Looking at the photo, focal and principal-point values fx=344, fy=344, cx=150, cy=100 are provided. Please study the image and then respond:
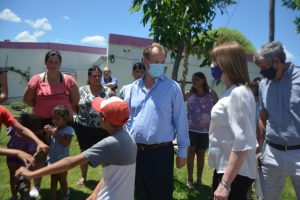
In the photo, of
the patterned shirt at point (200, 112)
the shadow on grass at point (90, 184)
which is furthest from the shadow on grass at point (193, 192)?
the shadow on grass at point (90, 184)

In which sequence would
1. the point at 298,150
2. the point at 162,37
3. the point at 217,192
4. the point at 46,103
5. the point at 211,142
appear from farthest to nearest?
the point at 162,37
the point at 46,103
the point at 298,150
the point at 211,142
the point at 217,192

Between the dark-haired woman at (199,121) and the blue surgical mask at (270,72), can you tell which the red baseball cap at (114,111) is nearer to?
the blue surgical mask at (270,72)

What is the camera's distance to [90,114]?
16.4 ft

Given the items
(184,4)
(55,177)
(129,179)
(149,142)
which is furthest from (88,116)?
(129,179)

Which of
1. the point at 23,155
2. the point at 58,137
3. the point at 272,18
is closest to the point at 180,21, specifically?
the point at 58,137

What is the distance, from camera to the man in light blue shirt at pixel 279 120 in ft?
10.7

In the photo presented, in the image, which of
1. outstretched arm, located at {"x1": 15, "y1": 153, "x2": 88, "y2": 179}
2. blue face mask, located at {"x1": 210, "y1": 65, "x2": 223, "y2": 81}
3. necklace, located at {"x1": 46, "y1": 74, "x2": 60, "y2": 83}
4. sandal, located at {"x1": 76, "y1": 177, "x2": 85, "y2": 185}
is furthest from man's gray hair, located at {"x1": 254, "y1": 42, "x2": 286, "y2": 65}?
sandal, located at {"x1": 76, "y1": 177, "x2": 85, "y2": 185}

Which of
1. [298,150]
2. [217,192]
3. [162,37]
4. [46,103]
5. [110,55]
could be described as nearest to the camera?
[217,192]

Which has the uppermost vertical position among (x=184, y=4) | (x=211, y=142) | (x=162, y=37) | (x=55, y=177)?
(x=184, y=4)

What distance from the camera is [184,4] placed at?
5.17 meters

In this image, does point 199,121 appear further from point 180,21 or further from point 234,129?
point 234,129

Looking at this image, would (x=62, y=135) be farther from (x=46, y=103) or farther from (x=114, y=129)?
(x=114, y=129)

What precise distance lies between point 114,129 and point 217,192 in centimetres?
90

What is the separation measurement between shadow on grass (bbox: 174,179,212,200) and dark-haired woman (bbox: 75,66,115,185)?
1543 mm
